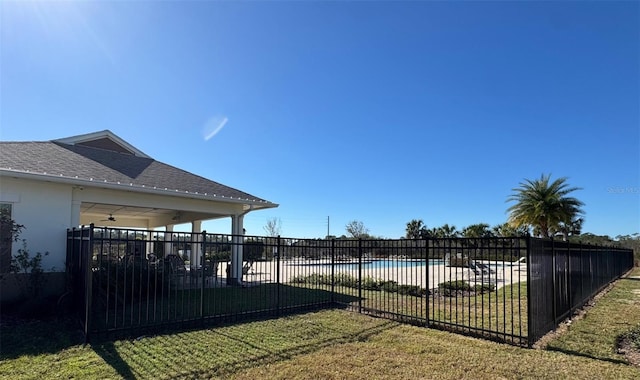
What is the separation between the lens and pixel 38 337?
5.90m

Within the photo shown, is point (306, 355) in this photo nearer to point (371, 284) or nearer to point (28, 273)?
point (28, 273)

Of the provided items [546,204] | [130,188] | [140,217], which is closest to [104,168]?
[130,188]

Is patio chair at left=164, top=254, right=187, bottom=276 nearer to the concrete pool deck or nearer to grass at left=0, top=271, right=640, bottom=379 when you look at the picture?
the concrete pool deck

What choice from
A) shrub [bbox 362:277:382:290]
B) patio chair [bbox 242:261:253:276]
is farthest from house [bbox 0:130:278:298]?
shrub [bbox 362:277:382:290]

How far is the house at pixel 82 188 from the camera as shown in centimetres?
808

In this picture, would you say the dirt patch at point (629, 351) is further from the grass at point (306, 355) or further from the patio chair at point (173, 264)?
the patio chair at point (173, 264)

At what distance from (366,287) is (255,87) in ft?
25.3

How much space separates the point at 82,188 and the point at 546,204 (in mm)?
25967

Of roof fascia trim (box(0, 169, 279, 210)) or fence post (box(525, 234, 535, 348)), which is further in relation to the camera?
roof fascia trim (box(0, 169, 279, 210))

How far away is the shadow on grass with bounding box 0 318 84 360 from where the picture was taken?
206 inches

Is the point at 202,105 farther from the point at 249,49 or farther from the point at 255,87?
the point at 249,49

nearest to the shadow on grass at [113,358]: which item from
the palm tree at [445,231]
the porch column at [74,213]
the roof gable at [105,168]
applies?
the porch column at [74,213]

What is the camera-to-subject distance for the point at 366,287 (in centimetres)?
1240

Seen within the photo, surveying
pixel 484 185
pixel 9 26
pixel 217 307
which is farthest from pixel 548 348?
pixel 484 185
